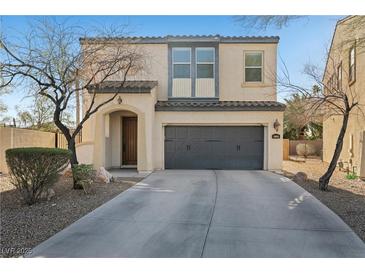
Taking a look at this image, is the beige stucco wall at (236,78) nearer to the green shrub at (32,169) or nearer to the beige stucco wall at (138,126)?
the beige stucco wall at (138,126)

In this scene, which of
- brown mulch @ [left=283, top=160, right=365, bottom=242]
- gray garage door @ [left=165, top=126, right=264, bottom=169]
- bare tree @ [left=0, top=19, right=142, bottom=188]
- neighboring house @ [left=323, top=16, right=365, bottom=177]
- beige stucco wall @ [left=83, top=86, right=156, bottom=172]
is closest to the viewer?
brown mulch @ [left=283, top=160, right=365, bottom=242]

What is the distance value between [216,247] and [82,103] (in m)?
9.79

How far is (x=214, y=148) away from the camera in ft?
47.1

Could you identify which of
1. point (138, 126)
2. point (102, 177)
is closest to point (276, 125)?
point (138, 126)

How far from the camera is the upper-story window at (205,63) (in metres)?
15.3

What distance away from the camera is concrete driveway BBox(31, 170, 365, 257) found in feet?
15.9

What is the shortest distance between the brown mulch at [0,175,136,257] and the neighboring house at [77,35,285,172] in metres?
4.00

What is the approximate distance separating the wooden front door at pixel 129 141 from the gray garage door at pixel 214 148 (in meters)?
1.95

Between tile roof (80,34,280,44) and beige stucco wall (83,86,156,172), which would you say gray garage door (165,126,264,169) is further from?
tile roof (80,34,280,44)

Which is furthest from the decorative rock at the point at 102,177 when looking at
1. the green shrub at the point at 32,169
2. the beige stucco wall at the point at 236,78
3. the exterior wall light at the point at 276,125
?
the exterior wall light at the point at 276,125

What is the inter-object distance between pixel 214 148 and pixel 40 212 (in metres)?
8.86

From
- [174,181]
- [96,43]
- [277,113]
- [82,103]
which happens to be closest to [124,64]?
[96,43]

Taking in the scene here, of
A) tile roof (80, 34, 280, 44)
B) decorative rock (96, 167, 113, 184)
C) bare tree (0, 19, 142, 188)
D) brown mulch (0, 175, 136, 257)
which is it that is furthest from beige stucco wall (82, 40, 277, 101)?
brown mulch (0, 175, 136, 257)
